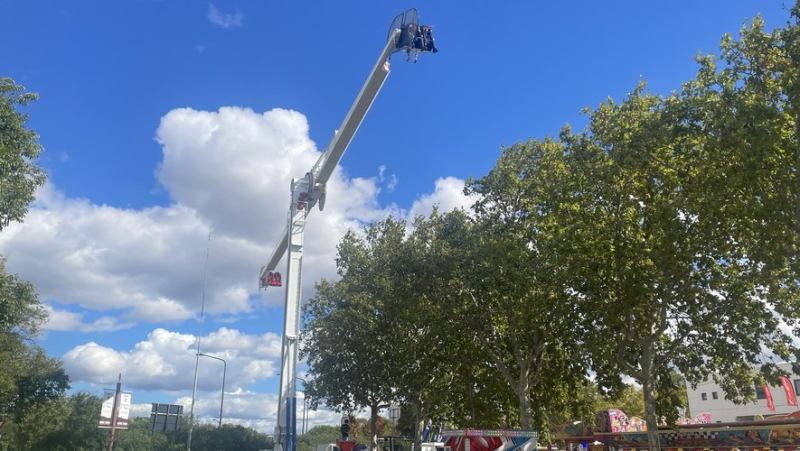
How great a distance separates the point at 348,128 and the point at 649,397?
1976 centimetres

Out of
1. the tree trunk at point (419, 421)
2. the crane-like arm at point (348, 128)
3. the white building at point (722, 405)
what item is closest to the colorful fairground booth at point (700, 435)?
the tree trunk at point (419, 421)

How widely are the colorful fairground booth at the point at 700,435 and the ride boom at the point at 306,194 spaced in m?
18.1

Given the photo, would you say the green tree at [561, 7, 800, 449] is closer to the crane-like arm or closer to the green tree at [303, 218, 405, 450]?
the crane-like arm

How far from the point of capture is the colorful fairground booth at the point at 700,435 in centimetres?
2514

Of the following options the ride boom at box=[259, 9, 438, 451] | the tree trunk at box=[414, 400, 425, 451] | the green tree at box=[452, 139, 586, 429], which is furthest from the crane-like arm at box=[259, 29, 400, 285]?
the tree trunk at box=[414, 400, 425, 451]

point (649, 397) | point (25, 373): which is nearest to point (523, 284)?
point (649, 397)

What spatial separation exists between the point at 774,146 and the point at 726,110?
1.83 meters

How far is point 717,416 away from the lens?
6362cm

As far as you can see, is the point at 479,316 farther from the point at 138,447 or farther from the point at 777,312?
the point at 138,447

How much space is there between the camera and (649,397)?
24.3 m

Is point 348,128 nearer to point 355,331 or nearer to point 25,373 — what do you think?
point 355,331

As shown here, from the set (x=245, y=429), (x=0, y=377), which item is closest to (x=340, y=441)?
(x=0, y=377)

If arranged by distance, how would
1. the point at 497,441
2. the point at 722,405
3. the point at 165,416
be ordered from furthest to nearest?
the point at 722,405
the point at 165,416
the point at 497,441

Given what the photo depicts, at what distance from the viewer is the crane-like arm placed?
2948 cm
